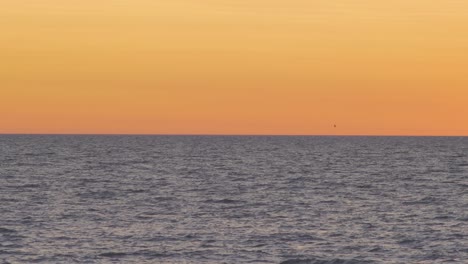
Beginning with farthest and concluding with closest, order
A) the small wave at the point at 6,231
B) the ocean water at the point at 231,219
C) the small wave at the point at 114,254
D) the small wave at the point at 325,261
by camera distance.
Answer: the small wave at the point at 6,231
the ocean water at the point at 231,219
the small wave at the point at 114,254
the small wave at the point at 325,261

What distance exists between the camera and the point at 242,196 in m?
73.7

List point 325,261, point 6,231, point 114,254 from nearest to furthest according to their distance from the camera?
point 325,261, point 114,254, point 6,231

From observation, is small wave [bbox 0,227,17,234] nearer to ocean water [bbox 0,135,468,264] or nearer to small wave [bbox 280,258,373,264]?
ocean water [bbox 0,135,468,264]

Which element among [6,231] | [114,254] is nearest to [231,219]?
[114,254]

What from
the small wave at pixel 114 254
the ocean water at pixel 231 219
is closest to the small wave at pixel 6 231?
the ocean water at pixel 231 219

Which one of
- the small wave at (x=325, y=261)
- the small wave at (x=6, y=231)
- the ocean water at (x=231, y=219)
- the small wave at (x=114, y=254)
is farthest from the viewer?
the small wave at (x=6, y=231)

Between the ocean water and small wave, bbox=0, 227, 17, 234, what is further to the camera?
small wave, bbox=0, 227, 17, 234

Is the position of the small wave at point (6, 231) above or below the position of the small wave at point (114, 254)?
above

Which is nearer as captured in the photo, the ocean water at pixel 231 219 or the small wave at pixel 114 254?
the small wave at pixel 114 254

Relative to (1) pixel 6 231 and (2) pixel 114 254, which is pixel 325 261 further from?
(1) pixel 6 231

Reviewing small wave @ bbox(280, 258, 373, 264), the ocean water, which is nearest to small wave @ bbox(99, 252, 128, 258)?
the ocean water

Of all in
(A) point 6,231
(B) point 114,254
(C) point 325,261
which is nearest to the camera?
(C) point 325,261

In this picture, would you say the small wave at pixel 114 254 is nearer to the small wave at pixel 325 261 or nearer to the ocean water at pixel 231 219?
the ocean water at pixel 231 219

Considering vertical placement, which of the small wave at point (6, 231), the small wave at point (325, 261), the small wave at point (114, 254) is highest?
the small wave at point (6, 231)
